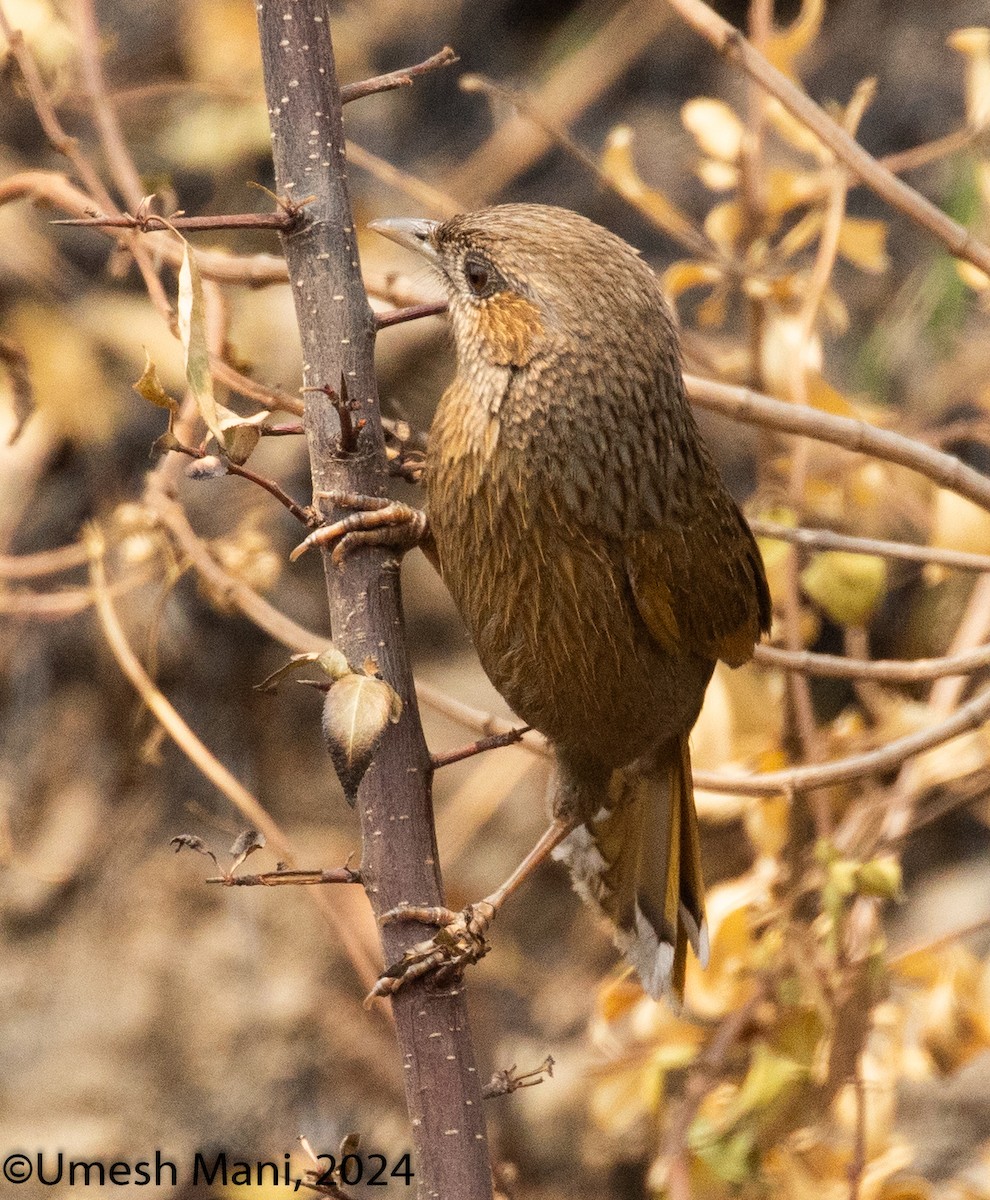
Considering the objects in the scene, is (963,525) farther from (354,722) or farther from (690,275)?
(354,722)

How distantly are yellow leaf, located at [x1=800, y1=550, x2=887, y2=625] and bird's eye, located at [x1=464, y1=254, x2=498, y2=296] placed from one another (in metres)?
1.03

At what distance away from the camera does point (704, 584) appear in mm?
2246

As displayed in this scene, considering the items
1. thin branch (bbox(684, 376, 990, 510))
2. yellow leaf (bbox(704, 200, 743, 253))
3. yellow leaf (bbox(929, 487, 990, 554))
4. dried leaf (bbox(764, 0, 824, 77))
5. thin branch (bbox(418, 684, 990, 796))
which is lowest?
thin branch (bbox(418, 684, 990, 796))

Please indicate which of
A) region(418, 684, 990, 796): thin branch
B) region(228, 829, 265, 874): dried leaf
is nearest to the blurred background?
region(418, 684, 990, 796): thin branch

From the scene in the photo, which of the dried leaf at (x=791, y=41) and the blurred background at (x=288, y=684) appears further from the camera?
the blurred background at (x=288, y=684)

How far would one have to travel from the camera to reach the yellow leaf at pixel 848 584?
9.05 feet

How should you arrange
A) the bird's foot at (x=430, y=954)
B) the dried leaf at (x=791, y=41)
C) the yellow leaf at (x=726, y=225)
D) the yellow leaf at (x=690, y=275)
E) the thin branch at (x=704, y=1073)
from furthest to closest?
the yellow leaf at (x=726, y=225), the yellow leaf at (x=690, y=275), the dried leaf at (x=791, y=41), the thin branch at (x=704, y=1073), the bird's foot at (x=430, y=954)

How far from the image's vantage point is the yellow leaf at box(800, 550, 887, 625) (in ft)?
9.05

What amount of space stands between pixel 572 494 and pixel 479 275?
378 mm

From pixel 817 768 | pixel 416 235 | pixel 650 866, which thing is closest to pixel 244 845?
pixel 416 235
